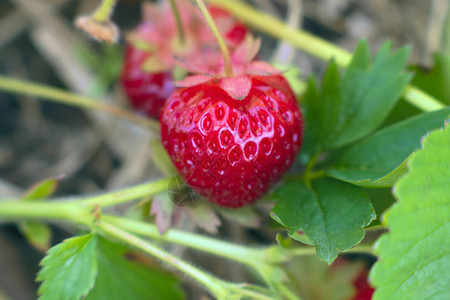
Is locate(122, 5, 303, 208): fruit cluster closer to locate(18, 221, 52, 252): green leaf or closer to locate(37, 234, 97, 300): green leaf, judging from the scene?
locate(37, 234, 97, 300): green leaf

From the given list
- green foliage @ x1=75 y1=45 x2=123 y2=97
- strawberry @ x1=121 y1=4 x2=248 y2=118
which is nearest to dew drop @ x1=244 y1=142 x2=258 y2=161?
strawberry @ x1=121 y1=4 x2=248 y2=118

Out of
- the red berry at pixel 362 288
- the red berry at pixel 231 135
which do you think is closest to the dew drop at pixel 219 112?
the red berry at pixel 231 135

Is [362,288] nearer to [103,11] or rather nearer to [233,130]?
[233,130]

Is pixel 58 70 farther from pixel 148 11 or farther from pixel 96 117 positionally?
pixel 148 11

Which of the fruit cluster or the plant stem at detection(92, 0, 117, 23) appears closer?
the fruit cluster

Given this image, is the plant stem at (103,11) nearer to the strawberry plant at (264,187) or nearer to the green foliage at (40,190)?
the strawberry plant at (264,187)

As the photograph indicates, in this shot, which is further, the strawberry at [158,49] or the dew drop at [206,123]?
the strawberry at [158,49]

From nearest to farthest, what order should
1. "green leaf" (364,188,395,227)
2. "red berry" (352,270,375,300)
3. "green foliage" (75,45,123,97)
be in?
1. "green leaf" (364,188,395,227)
2. "red berry" (352,270,375,300)
3. "green foliage" (75,45,123,97)
